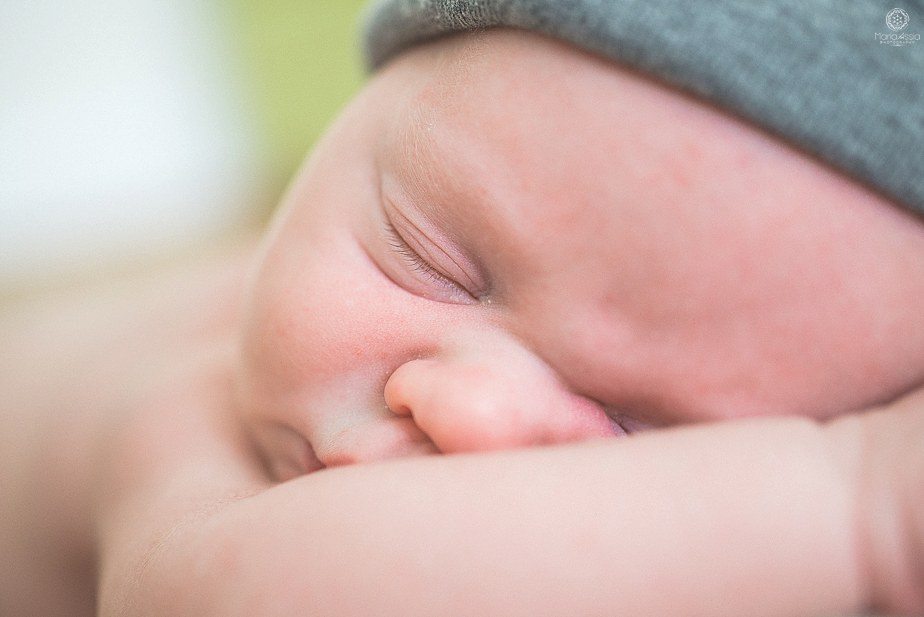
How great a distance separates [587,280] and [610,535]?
0.19 metres

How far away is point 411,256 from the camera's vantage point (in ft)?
2.17

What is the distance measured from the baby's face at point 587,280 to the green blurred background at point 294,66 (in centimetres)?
179

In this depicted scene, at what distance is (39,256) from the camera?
179cm

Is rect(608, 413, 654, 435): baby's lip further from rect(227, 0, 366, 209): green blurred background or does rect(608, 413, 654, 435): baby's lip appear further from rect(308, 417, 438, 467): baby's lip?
rect(227, 0, 366, 209): green blurred background

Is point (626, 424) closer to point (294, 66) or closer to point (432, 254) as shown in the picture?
point (432, 254)

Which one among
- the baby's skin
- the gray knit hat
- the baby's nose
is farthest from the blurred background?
the gray knit hat

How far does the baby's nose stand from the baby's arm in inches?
1.2

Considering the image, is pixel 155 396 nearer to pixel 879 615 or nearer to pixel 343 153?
pixel 343 153

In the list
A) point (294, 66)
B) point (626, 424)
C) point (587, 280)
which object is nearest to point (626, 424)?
point (626, 424)

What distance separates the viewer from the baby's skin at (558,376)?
0.48 m

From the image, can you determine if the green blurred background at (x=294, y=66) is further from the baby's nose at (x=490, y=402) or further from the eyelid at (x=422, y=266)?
the baby's nose at (x=490, y=402)

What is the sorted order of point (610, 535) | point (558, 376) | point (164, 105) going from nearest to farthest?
point (610, 535) → point (558, 376) → point (164, 105)

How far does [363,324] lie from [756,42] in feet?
1.20

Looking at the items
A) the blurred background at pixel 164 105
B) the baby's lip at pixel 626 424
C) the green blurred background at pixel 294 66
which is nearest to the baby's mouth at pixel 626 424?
the baby's lip at pixel 626 424
